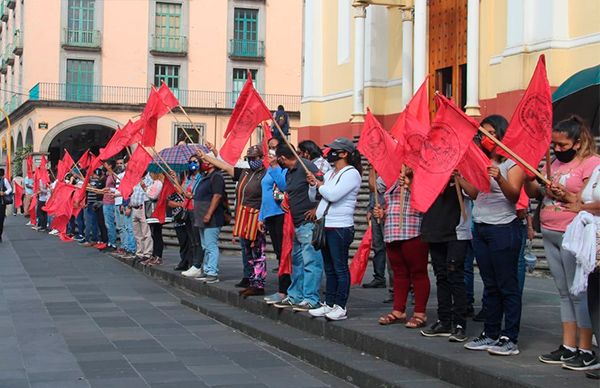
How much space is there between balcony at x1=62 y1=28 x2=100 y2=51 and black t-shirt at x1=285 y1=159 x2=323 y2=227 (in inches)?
1615

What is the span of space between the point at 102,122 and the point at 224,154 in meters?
37.8

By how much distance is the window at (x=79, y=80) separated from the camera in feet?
160

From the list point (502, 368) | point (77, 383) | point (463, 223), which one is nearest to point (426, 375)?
point (502, 368)

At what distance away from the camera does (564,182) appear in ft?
21.3

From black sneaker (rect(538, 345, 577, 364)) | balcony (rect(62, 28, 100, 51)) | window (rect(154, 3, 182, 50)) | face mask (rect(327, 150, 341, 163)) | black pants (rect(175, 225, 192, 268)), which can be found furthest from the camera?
window (rect(154, 3, 182, 50))

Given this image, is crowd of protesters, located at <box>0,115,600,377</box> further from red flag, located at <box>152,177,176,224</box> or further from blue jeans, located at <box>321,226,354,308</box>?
red flag, located at <box>152,177,176,224</box>

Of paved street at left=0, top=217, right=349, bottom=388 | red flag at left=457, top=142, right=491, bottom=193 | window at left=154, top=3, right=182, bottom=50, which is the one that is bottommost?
paved street at left=0, top=217, right=349, bottom=388

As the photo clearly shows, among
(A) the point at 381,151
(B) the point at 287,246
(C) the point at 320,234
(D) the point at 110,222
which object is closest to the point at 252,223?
(B) the point at 287,246

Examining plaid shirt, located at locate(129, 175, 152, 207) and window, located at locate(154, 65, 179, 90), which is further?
window, located at locate(154, 65, 179, 90)

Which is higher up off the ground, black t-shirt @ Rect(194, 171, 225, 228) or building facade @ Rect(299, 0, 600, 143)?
building facade @ Rect(299, 0, 600, 143)

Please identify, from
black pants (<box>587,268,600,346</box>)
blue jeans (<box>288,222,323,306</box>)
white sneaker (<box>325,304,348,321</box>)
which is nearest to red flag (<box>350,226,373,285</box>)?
blue jeans (<box>288,222,323,306</box>)

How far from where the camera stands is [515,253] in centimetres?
709

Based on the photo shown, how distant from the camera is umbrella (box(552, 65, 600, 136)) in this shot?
10133mm

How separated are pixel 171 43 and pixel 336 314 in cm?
4312
